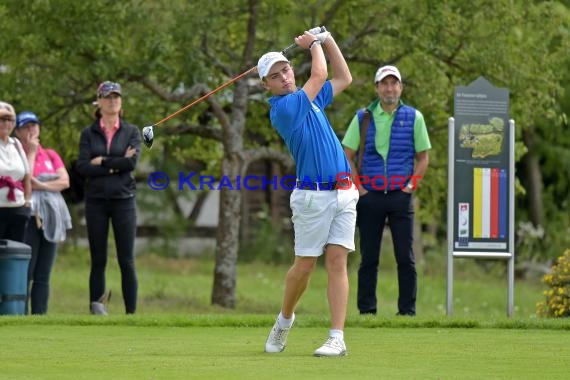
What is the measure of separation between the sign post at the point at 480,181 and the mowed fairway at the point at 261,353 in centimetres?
230

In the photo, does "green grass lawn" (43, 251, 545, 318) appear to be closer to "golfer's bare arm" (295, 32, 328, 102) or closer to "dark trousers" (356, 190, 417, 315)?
"dark trousers" (356, 190, 417, 315)

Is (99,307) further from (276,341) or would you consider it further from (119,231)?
(276,341)

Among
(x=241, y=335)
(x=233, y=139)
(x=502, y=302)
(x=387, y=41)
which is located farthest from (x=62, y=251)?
(x=241, y=335)

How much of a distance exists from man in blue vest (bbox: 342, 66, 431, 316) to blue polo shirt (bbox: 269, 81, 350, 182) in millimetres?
3381

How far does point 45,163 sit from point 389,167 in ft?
11.6

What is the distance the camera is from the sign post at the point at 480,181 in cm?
1316

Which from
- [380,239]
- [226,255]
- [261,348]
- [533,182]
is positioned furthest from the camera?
[533,182]

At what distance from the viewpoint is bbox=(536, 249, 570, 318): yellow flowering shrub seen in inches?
512

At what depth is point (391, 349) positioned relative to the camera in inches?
365

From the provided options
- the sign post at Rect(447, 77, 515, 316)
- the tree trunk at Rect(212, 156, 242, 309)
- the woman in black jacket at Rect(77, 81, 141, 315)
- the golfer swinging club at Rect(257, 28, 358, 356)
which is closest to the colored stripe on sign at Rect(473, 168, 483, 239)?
the sign post at Rect(447, 77, 515, 316)

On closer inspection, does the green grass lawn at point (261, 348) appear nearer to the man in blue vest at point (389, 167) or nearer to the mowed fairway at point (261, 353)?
the mowed fairway at point (261, 353)

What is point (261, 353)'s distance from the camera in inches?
357

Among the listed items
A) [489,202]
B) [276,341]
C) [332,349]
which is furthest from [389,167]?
[332,349]

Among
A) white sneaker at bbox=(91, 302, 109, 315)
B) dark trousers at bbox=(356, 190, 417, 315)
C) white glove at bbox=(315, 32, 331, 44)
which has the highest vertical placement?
white glove at bbox=(315, 32, 331, 44)
